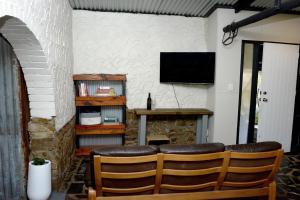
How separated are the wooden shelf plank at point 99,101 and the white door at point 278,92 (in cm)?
255

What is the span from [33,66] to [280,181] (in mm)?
3415

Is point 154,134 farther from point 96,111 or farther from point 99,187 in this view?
point 99,187

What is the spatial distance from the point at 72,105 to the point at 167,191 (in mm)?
2312

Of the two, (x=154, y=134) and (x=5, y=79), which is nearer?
(x=5, y=79)

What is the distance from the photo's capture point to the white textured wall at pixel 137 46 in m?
3.85

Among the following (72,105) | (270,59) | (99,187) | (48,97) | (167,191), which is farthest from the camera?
(270,59)

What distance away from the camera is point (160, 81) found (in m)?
4.01

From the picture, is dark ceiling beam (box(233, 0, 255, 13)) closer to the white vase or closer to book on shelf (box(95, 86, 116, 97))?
book on shelf (box(95, 86, 116, 97))

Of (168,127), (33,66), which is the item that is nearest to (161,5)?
(168,127)

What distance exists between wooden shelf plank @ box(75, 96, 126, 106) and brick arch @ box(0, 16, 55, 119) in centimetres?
120

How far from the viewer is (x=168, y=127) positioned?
4207 millimetres

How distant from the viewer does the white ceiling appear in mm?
3494

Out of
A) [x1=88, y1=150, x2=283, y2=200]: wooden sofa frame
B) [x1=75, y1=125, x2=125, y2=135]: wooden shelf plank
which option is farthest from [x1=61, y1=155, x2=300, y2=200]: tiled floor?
[x1=88, y1=150, x2=283, y2=200]: wooden sofa frame

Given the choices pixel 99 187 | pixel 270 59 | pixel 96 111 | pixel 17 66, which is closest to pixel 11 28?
pixel 17 66
